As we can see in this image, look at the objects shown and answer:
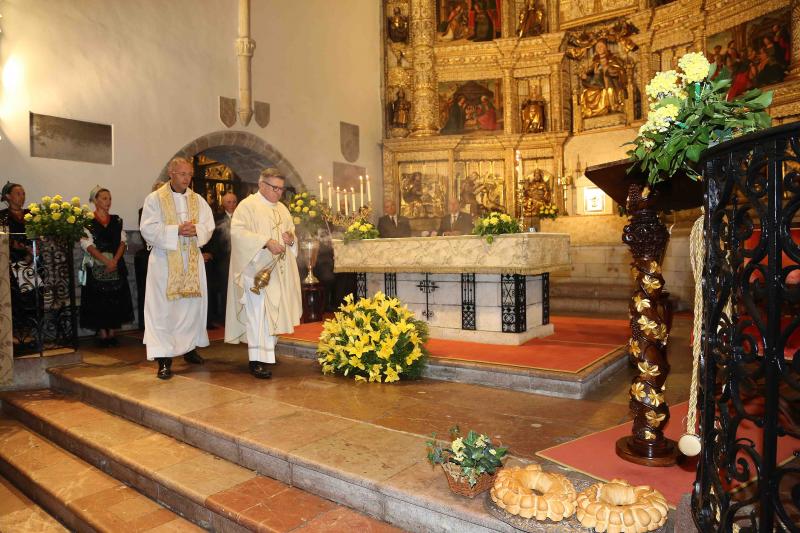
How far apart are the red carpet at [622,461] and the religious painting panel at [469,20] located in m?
12.7

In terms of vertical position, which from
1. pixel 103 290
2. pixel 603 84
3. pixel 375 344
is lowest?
pixel 375 344


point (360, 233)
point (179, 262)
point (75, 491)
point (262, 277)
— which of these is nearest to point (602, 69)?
point (360, 233)

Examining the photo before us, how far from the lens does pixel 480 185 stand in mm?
14016

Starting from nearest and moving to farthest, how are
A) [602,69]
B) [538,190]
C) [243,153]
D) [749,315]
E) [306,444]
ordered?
[749,315] → [306,444] → [243,153] → [602,69] → [538,190]

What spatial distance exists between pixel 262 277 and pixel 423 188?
9592 millimetres

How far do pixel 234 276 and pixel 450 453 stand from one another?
10.8 ft

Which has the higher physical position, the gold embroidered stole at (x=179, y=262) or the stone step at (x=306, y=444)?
the gold embroidered stole at (x=179, y=262)

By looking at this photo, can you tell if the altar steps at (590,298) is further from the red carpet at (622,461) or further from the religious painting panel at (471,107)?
the red carpet at (622,461)

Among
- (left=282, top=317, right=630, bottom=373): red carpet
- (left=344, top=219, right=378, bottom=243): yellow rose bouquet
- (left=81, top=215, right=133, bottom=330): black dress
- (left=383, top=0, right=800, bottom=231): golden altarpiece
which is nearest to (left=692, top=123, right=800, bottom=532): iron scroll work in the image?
(left=282, top=317, right=630, bottom=373): red carpet

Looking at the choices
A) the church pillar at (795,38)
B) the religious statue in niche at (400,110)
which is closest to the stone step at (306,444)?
the church pillar at (795,38)

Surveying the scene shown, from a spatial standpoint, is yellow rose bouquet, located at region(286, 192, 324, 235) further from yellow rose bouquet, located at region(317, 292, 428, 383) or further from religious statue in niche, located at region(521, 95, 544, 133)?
religious statue in niche, located at region(521, 95, 544, 133)

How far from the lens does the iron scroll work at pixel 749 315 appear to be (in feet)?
4.55

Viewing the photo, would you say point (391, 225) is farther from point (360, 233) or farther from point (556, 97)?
point (556, 97)

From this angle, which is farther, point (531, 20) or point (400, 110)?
point (400, 110)
